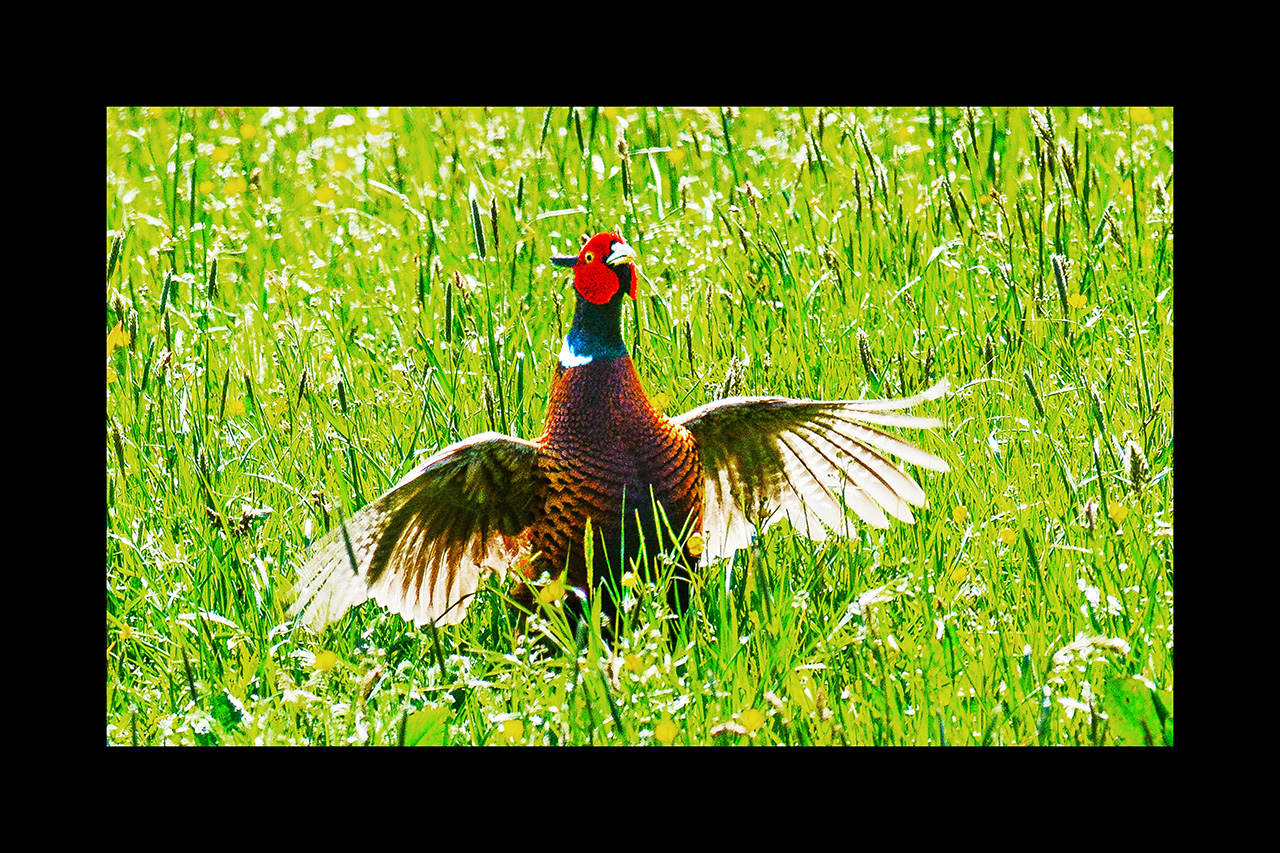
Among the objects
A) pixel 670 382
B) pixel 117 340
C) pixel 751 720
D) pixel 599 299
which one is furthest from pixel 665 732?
pixel 117 340

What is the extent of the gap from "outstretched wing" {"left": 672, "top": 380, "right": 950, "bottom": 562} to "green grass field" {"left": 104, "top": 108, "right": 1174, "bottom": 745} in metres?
0.10

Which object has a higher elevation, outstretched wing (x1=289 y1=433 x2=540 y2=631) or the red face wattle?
the red face wattle

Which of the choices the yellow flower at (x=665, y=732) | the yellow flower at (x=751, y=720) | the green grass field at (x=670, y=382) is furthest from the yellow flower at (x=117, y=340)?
the yellow flower at (x=751, y=720)

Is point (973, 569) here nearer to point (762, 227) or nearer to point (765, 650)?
point (765, 650)

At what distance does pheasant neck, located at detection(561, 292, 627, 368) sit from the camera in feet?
9.54

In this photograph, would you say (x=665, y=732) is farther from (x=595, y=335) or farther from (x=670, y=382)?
(x=670, y=382)

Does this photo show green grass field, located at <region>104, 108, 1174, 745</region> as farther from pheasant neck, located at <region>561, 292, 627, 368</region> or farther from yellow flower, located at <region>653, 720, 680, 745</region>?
pheasant neck, located at <region>561, 292, 627, 368</region>

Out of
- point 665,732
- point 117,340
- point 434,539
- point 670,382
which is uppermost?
point 117,340

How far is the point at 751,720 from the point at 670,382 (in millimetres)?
1295

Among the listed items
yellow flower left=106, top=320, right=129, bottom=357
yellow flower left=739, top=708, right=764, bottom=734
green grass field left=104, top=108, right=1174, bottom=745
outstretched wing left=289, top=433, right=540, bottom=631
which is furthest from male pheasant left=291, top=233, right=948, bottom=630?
yellow flower left=106, top=320, right=129, bottom=357

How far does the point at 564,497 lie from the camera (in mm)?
2887

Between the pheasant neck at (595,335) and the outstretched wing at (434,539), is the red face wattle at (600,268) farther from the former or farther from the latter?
the outstretched wing at (434,539)

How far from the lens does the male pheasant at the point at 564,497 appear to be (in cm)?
286

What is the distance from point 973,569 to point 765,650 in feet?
1.84
